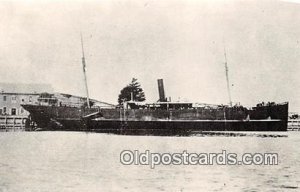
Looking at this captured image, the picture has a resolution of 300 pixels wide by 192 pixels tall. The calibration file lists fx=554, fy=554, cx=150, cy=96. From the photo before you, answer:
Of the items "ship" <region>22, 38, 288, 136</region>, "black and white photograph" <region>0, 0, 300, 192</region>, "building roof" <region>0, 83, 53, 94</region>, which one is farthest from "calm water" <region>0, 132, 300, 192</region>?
"ship" <region>22, 38, 288, 136</region>

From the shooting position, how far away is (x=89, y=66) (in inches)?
191

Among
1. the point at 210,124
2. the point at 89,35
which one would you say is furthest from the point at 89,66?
the point at 210,124

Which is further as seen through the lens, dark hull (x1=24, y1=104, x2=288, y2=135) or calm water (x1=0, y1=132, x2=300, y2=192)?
dark hull (x1=24, y1=104, x2=288, y2=135)

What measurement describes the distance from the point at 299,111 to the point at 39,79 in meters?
2.39

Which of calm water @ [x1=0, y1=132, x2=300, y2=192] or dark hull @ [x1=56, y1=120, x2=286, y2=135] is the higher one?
dark hull @ [x1=56, y1=120, x2=286, y2=135]

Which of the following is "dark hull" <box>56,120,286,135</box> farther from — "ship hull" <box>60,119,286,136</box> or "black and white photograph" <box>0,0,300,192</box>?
"black and white photograph" <box>0,0,300,192</box>

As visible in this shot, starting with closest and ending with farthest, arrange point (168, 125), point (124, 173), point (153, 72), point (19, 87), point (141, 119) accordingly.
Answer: point (124, 173) < point (153, 72) < point (19, 87) < point (141, 119) < point (168, 125)

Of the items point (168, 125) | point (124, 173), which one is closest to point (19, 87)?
point (124, 173)

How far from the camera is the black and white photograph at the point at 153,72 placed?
4.32 m

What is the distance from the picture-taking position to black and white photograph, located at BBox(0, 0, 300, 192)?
4320 mm

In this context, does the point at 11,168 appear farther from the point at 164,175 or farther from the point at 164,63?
the point at 164,63

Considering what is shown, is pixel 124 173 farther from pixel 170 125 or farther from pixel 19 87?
pixel 170 125

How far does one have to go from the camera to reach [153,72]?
4.96 metres

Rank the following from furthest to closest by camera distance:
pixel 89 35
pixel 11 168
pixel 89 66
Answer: pixel 89 66 → pixel 89 35 → pixel 11 168
